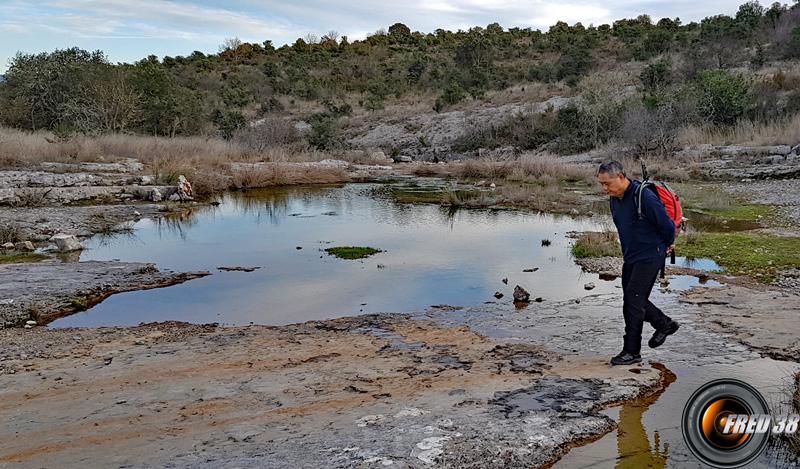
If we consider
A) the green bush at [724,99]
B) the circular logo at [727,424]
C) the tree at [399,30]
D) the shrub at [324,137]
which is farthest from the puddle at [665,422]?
the tree at [399,30]

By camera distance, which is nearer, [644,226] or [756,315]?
[644,226]

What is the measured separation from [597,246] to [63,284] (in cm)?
935

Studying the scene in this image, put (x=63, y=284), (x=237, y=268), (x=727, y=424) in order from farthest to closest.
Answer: (x=237, y=268) → (x=63, y=284) → (x=727, y=424)

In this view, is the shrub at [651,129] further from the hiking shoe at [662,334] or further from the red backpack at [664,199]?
the red backpack at [664,199]

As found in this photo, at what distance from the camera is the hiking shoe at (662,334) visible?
5863 millimetres

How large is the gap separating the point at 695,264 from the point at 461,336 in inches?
217

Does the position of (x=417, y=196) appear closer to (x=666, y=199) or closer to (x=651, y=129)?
(x=651, y=129)

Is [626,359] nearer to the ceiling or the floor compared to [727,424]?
nearer to the floor

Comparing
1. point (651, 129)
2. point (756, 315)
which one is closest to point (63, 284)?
point (756, 315)

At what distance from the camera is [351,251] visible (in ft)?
41.1

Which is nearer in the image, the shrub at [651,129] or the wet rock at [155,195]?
the wet rock at [155,195]

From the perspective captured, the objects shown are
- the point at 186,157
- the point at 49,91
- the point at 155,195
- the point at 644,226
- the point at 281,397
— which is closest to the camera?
the point at 281,397

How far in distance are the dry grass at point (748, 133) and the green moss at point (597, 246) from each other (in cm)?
1563

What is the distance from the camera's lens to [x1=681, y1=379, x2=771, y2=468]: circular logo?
3.96 meters
